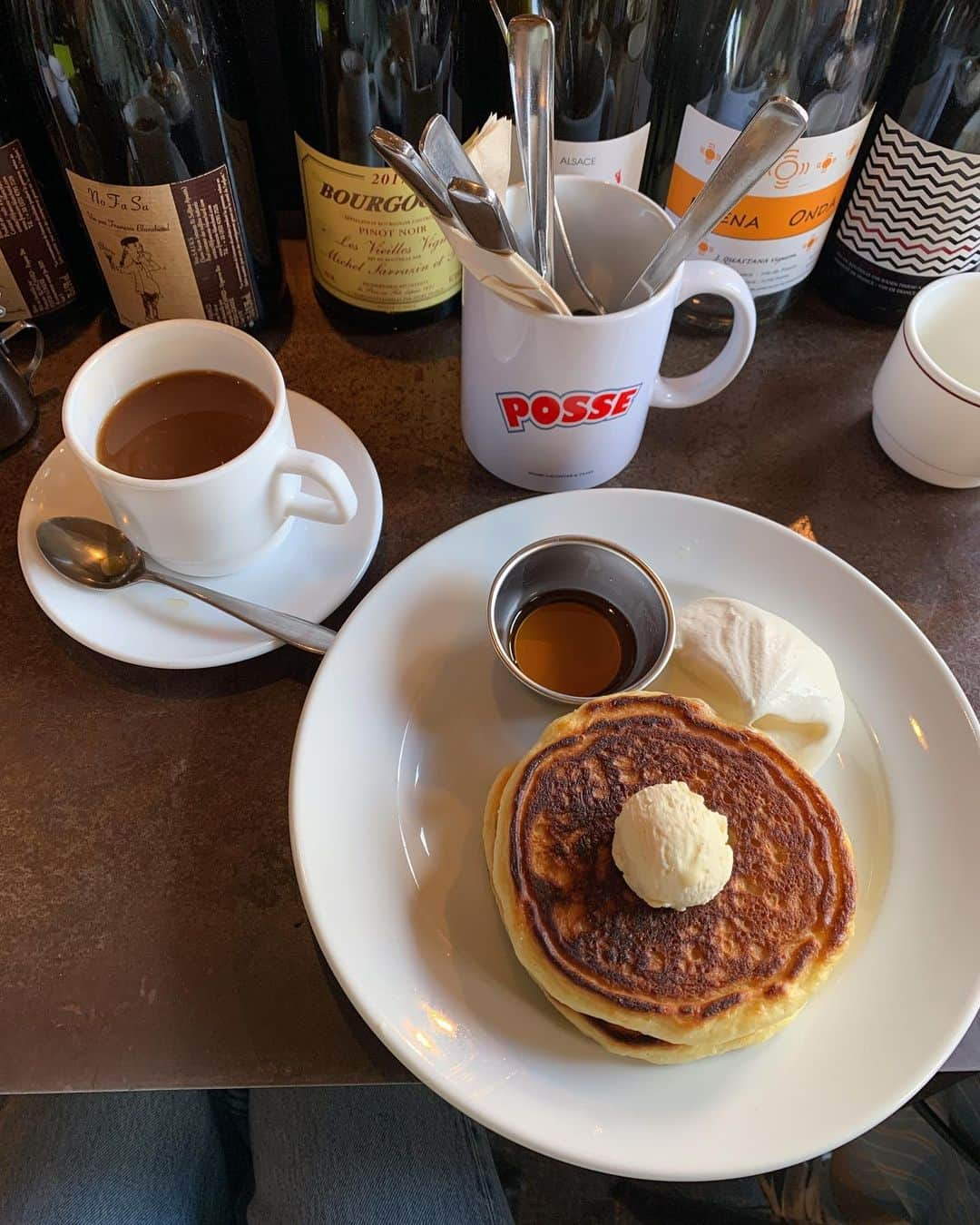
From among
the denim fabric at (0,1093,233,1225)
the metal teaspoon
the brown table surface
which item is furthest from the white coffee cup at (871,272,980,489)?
the denim fabric at (0,1093,233,1225)

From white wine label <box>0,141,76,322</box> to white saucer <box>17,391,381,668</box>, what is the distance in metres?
0.17

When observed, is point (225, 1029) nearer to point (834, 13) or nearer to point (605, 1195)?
point (605, 1195)

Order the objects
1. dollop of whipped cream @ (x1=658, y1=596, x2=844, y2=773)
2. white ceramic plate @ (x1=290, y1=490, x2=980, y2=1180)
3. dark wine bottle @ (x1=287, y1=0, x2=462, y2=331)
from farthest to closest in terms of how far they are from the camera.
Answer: dark wine bottle @ (x1=287, y1=0, x2=462, y2=331)
dollop of whipped cream @ (x1=658, y1=596, x2=844, y2=773)
white ceramic plate @ (x1=290, y1=490, x2=980, y2=1180)

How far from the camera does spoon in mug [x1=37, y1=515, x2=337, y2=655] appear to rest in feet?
2.13

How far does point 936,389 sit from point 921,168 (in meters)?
0.20

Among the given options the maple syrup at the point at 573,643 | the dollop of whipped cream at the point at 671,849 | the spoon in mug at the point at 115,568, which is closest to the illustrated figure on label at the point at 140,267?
the spoon in mug at the point at 115,568

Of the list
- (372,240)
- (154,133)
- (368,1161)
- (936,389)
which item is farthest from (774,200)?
(368,1161)

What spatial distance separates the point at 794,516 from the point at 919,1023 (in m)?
0.42

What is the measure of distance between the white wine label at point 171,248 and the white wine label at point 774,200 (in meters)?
0.38

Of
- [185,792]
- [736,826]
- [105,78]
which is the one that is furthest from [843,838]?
[105,78]

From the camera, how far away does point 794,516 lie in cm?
80

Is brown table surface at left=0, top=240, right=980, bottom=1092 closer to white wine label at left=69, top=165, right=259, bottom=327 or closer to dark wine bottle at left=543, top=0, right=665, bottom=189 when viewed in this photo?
white wine label at left=69, top=165, right=259, bottom=327

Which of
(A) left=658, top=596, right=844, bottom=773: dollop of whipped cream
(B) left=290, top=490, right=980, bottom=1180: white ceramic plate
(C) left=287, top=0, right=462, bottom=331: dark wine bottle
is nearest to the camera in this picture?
(B) left=290, top=490, right=980, bottom=1180: white ceramic plate

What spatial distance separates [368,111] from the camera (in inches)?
28.7
